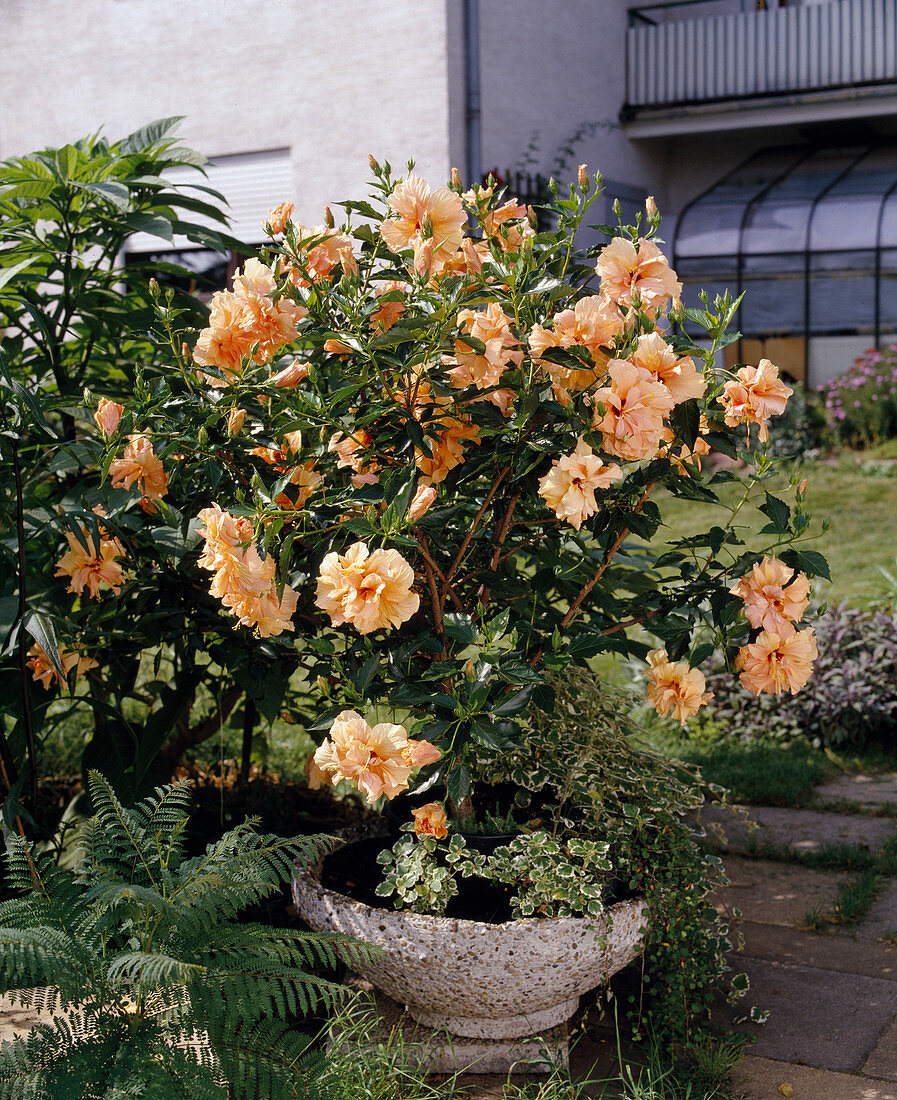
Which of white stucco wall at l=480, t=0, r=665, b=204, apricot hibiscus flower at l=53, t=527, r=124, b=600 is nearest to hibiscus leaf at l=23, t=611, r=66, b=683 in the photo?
apricot hibiscus flower at l=53, t=527, r=124, b=600

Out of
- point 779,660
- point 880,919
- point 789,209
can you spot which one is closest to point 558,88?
point 789,209

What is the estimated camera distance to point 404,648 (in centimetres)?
229

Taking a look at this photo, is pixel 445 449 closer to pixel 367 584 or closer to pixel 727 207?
pixel 367 584

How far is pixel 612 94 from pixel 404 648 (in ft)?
40.2

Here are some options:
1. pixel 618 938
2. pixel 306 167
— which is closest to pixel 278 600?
pixel 618 938

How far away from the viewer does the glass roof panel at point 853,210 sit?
12.9 meters

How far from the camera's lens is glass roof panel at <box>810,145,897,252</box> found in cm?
1291

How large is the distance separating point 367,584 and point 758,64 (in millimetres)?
13300

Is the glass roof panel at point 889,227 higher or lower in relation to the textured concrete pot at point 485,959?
higher

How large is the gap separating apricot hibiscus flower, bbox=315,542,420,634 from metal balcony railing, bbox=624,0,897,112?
12.7 meters

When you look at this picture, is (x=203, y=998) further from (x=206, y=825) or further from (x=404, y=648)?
(x=206, y=825)

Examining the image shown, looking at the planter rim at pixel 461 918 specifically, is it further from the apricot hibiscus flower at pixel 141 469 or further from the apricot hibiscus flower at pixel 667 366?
the apricot hibiscus flower at pixel 667 366

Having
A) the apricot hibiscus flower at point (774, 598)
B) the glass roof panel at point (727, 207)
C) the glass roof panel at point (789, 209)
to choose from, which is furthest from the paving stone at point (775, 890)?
the glass roof panel at point (727, 207)

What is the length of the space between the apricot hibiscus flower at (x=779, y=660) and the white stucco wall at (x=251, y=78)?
316 inches
